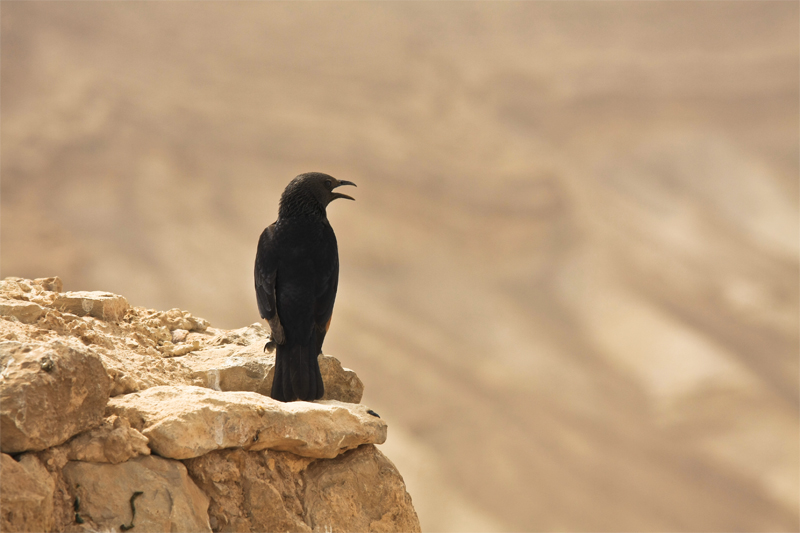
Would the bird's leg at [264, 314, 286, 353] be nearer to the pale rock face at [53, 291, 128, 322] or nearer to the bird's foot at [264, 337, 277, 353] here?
the bird's foot at [264, 337, 277, 353]

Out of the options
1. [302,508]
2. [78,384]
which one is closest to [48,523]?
[78,384]

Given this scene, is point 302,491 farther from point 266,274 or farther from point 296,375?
A: point 266,274

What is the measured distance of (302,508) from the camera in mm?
3916

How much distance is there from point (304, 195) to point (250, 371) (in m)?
1.77

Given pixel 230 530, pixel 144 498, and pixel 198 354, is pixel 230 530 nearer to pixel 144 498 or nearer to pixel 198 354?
pixel 144 498

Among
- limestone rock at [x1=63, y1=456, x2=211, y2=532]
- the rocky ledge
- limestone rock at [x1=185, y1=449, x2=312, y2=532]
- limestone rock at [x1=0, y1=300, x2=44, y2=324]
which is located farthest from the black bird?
limestone rock at [x1=0, y1=300, x2=44, y2=324]

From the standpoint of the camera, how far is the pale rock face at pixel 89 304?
15.9 feet

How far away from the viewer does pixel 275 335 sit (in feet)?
16.9

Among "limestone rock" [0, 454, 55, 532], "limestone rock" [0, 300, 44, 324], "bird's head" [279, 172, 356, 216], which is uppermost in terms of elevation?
"bird's head" [279, 172, 356, 216]

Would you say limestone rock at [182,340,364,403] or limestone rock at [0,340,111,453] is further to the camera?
limestone rock at [182,340,364,403]

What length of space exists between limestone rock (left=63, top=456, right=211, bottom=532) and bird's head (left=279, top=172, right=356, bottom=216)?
9.64ft

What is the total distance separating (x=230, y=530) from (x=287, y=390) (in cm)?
129

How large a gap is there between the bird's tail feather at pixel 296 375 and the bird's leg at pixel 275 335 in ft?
0.32

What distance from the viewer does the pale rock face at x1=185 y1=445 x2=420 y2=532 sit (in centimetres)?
362
